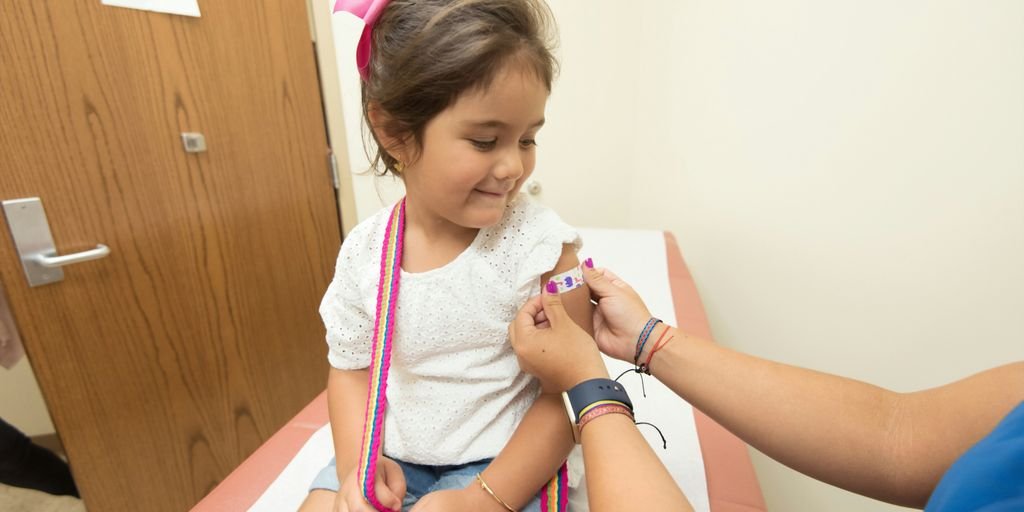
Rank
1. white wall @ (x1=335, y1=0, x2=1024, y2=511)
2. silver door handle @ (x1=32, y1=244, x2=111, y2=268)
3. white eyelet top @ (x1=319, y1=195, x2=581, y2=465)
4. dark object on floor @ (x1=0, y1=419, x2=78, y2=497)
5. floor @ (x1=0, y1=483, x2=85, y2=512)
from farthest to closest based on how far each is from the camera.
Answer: floor @ (x1=0, y1=483, x2=85, y2=512)
dark object on floor @ (x1=0, y1=419, x2=78, y2=497)
silver door handle @ (x1=32, y1=244, x2=111, y2=268)
white wall @ (x1=335, y1=0, x2=1024, y2=511)
white eyelet top @ (x1=319, y1=195, x2=581, y2=465)

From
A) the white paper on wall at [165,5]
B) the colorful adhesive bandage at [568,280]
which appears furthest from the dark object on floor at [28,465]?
the colorful adhesive bandage at [568,280]

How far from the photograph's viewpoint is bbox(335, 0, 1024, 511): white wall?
867 millimetres

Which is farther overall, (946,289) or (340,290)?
(946,289)

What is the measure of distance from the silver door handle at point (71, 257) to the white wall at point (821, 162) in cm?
100

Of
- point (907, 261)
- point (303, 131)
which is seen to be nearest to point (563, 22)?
point (303, 131)

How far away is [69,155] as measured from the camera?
1.02 meters

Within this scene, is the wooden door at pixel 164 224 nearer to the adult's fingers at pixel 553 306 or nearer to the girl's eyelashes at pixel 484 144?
the girl's eyelashes at pixel 484 144

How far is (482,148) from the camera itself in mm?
586

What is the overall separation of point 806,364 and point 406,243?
1.22 meters

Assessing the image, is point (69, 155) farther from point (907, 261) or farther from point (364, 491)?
point (907, 261)

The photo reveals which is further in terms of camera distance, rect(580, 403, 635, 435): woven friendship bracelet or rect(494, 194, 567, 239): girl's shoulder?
rect(494, 194, 567, 239): girl's shoulder

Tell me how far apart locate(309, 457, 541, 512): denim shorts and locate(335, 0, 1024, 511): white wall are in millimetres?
974

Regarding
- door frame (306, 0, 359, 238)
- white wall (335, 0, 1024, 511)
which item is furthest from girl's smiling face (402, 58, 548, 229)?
door frame (306, 0, 359, 238)

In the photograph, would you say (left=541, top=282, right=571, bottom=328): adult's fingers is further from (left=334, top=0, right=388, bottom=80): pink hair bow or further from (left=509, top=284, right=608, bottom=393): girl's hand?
(left=334, top=0, right=388, bottom=80): pink hair bow
